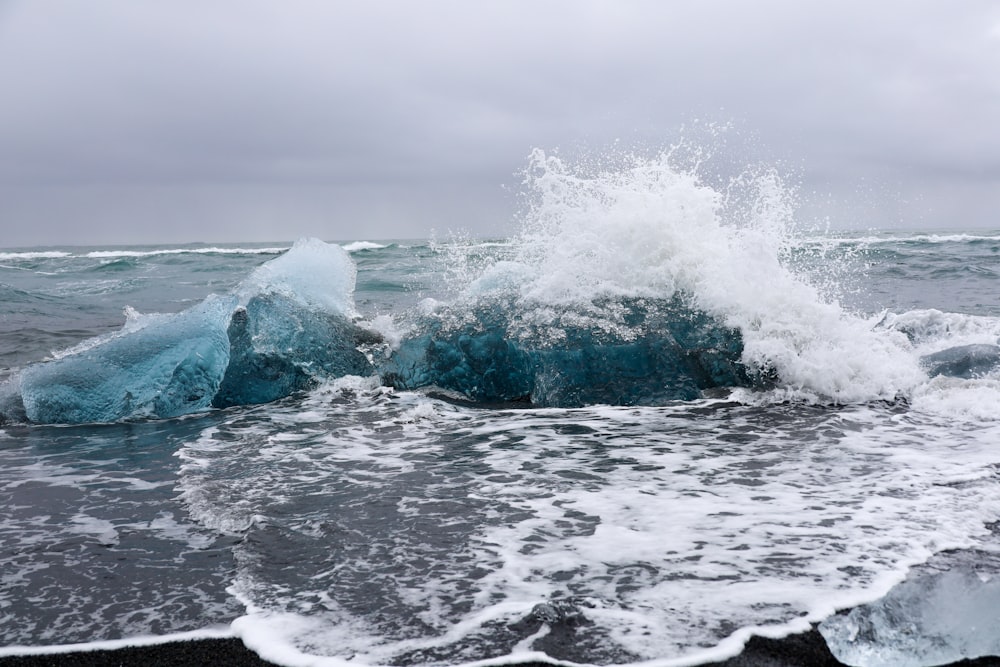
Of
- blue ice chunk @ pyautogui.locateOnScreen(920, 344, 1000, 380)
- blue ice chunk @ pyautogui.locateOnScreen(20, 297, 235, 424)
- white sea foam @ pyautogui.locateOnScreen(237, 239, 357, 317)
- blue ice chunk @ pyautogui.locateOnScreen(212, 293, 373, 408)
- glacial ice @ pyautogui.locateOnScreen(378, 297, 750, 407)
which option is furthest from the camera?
white sea foam @ pyautogui.locateOnScreen(237, 239, 357, 317)

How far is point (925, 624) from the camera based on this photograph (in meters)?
2.02

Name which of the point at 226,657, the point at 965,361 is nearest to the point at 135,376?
the point at 226,657

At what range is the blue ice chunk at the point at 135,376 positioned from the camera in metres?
4.81

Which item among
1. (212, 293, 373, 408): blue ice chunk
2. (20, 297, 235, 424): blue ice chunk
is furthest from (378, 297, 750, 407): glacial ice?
(20, 297, 235, 424): blue ice chunk

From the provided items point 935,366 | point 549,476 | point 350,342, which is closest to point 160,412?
point 350,342

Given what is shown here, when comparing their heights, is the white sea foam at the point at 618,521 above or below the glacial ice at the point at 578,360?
below

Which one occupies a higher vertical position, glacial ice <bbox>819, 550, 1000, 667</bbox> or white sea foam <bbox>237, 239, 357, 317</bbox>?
white sea foam <bbox>237, 239, 357, 317</bbox>

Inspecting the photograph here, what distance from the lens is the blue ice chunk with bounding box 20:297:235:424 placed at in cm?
481

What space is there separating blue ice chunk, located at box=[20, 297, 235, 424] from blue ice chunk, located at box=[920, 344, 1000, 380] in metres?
4.99

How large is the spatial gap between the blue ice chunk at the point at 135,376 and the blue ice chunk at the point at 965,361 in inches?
196

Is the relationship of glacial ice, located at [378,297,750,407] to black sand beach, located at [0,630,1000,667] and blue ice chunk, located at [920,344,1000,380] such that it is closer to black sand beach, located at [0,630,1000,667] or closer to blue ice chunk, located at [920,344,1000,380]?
blue ice chunk, located at [920,344,1000,380]

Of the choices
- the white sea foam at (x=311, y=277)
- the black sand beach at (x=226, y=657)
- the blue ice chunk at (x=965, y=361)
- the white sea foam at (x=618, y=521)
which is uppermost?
the white sea foam at (x=311, y=277)

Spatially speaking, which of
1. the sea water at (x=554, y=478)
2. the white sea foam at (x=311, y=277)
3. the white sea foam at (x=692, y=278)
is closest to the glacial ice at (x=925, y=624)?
the sea water at (x=554, y=478)

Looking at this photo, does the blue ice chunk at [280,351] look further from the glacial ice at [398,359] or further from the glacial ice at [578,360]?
the glacial ice at [578,360]
